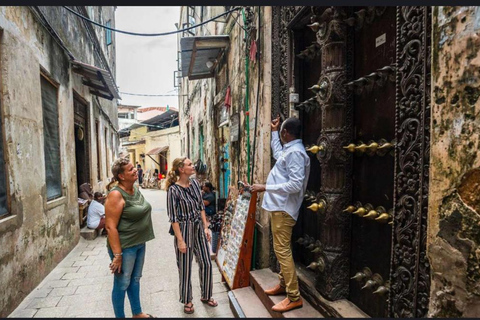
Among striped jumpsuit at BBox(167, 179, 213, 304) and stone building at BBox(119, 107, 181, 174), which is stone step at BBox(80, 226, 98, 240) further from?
stone building at BBox(119, 107, 181, 174)

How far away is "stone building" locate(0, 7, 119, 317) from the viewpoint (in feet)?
10.5

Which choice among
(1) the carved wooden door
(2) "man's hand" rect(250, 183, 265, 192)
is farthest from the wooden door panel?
(2) "man's hand" rect(250, 183, 265, 192)

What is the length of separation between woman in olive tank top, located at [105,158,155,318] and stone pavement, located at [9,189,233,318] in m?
0.54

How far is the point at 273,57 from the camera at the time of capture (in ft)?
11.2

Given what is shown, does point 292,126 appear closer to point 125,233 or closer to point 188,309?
point 125,233

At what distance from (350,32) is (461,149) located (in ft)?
5.04

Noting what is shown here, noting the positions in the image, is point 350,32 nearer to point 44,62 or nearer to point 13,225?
point 13,225

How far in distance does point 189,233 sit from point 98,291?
5.73ft

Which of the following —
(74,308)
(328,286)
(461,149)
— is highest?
(461,149)

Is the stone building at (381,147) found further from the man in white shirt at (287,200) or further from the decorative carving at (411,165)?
the man in white shirt at (287,200)

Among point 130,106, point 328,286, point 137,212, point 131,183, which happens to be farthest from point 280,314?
point 130,106

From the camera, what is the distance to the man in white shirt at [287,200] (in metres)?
2.39

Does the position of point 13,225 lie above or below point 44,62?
below

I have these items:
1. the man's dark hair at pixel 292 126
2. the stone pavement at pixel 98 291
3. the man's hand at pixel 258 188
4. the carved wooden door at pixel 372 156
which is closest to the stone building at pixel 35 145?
the stone pavement at pixel 98 291
